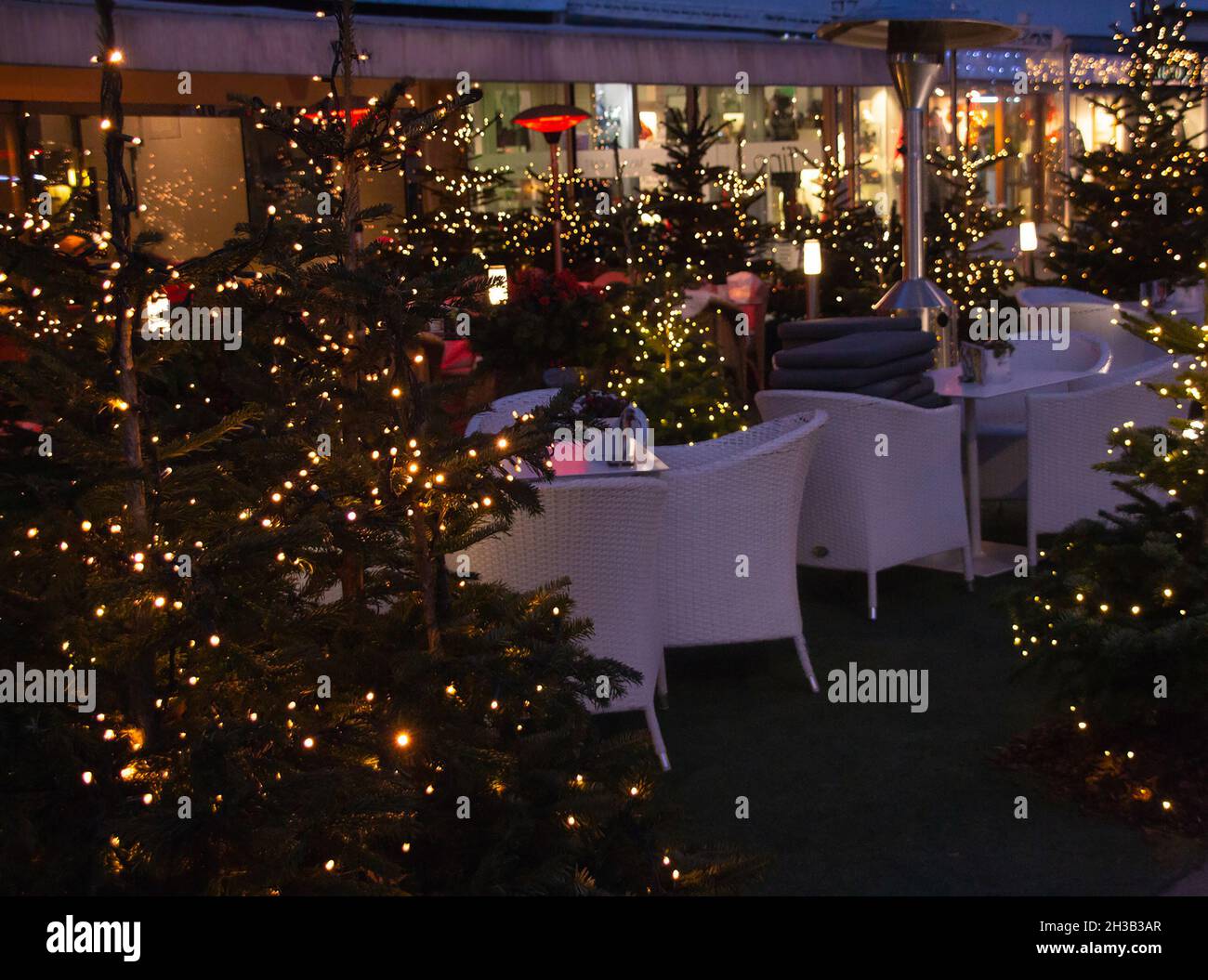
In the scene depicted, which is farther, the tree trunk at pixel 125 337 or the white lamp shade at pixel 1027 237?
the white lamp shade at pixel 1027 237

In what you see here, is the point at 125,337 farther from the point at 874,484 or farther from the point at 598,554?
the point at 874,484

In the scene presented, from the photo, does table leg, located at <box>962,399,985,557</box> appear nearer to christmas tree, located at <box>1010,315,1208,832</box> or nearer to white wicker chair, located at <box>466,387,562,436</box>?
white wicker chair, located at <box>466,387,562,436</box>

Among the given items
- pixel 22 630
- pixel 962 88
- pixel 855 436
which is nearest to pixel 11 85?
pixel 855 436

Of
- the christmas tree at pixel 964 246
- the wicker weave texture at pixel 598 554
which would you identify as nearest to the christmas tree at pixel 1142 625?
the wicker weave texture at pixel 598 554

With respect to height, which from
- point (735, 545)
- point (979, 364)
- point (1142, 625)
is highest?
point (979, 364)

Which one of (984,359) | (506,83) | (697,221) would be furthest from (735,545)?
(506,83)

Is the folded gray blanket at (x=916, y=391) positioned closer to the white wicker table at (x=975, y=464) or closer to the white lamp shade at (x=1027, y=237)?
the white wicker table at (x=975, y=464)

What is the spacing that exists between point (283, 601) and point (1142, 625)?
2390 mm

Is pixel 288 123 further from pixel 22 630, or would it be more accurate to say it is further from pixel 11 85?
pixel 11 85

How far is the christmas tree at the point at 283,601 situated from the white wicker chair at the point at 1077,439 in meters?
3.66

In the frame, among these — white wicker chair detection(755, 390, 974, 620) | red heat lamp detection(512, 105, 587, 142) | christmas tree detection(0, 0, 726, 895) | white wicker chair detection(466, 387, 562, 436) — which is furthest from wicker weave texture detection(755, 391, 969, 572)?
red heat lamp detection(512, 105, 587, 142)

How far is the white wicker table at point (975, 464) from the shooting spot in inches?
257

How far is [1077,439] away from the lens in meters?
6.13

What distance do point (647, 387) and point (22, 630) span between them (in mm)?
5078
